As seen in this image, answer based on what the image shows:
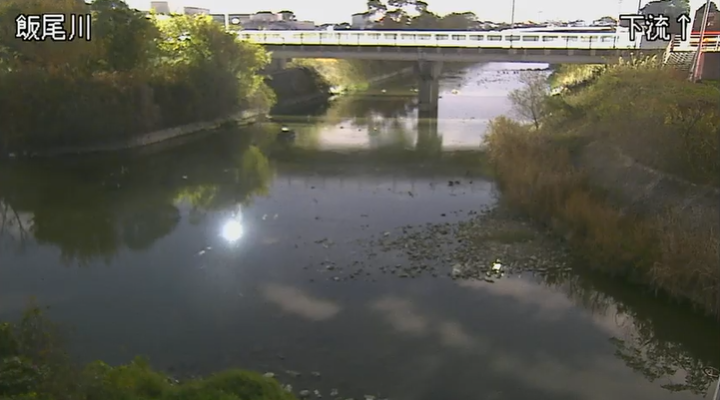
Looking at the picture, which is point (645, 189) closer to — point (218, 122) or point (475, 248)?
point (475, 248)

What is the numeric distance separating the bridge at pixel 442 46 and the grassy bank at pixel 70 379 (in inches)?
1072

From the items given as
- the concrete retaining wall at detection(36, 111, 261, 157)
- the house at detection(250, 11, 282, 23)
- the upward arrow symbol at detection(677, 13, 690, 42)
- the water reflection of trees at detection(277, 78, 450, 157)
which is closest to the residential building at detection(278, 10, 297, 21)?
the house at detection(250, 11, 282, 23)

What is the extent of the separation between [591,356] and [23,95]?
22793mm

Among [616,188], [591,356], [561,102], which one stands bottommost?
[591,356]

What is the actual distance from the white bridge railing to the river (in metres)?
14.5

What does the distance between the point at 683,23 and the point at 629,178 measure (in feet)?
50.3

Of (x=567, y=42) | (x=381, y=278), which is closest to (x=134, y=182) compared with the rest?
(x=381, y=278)

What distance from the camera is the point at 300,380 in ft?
30.2

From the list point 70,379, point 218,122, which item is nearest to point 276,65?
point 218,122

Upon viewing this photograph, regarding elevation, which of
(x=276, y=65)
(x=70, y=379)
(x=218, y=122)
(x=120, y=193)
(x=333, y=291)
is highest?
(x=276, y=65)

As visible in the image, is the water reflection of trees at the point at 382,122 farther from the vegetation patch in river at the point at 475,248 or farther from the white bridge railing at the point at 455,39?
the vegetation patch in river at the point at 475,248

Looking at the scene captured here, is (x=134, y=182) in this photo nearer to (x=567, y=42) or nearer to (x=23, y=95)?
(x=23, y=95)

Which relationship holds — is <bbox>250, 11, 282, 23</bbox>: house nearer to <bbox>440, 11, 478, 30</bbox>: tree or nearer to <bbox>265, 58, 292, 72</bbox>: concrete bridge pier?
<bbox>440, 11, 478, 30</bbox>: tree

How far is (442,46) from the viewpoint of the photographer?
118 feet
